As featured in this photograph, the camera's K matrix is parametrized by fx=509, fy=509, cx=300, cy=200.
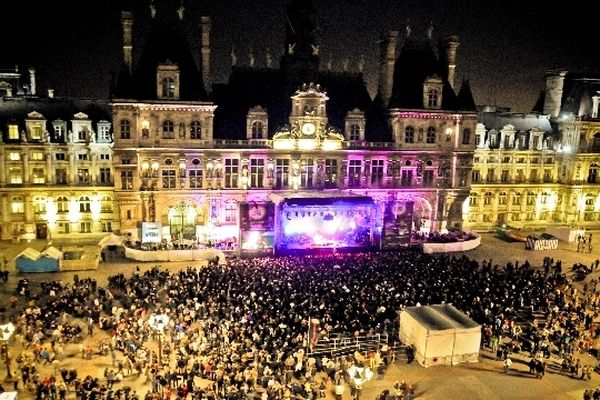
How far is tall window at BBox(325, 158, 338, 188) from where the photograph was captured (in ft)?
168

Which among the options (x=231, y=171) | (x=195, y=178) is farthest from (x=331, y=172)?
(x=195, y=178)

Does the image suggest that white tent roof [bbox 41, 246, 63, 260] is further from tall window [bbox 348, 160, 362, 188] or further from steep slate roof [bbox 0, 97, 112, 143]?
tall window [bbox 348, 160, 362, 188]

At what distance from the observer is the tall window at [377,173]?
52.7 m

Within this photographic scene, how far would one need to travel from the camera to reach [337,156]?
5134 centimetres

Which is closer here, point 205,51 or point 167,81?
point 167,81

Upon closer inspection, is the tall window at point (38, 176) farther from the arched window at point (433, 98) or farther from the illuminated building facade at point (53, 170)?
the arched window at point (433, 98)

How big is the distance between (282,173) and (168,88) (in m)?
13.4

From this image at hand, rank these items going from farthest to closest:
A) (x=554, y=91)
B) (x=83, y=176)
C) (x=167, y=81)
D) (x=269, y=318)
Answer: (x=554, y=91), (x=83, y=176), (x=167, y=81), (x=269, y=318)

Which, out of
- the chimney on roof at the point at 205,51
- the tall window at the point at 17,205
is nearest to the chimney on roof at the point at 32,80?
the tall window at the point at 17,205

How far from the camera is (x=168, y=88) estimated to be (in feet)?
153

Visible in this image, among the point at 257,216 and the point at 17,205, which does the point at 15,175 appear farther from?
the point at 257,216

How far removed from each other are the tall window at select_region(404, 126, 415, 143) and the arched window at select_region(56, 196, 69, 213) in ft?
115

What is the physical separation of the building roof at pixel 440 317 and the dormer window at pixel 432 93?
1127 inches

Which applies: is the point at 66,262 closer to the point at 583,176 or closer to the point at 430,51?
the point at 430,51
